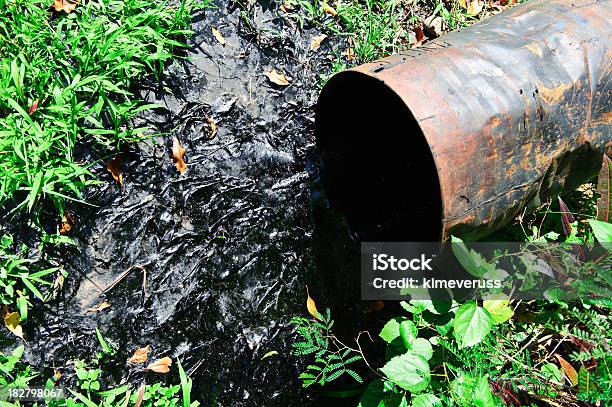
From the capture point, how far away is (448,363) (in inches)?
80.3

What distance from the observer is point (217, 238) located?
2629mm

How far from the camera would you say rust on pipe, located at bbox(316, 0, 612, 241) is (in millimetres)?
1979

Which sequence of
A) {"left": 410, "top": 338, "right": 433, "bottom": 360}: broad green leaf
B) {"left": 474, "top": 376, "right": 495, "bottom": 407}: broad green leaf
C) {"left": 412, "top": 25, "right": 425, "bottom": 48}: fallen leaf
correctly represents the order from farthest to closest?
1. {"left": 412, "top": 25, "right": 425, "bottom": 48}: fallen leaf
2. {"left": 410, "top": 338, "right": 433, "bottom": 360}: broad green leaf
3. {"left": 474, "top": 376, "right": 495, "bottom": 407}: broad green leaf

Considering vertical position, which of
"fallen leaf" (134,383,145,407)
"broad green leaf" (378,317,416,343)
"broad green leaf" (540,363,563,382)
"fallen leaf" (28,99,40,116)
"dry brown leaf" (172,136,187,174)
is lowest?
"fallen leaf" (134,383,145,407)

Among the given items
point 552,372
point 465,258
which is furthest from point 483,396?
point 552,372

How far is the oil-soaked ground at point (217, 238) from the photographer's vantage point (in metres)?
2.47

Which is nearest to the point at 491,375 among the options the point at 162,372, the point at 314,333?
the point at 314,333

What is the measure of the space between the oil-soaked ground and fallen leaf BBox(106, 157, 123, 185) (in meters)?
0.03

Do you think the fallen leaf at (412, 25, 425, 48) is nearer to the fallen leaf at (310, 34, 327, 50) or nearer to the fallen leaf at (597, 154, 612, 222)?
the fallen leaf at (310, 34, 327, 50)

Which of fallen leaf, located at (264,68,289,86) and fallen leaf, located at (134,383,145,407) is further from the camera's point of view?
fallen leaf, located at (264,68,289,86)

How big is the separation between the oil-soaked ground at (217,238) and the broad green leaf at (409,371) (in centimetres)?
76

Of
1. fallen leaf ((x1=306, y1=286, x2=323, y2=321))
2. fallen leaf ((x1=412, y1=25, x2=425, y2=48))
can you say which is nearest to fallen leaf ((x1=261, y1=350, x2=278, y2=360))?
fallen leaf ((x1=306, y1=286, x2=323, y2=321))

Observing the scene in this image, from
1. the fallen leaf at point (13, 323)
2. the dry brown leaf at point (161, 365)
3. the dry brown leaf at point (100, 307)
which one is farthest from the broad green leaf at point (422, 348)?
the fallen leaf at point (13, 323)

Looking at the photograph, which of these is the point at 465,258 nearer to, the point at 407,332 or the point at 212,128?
the point at 407,332
